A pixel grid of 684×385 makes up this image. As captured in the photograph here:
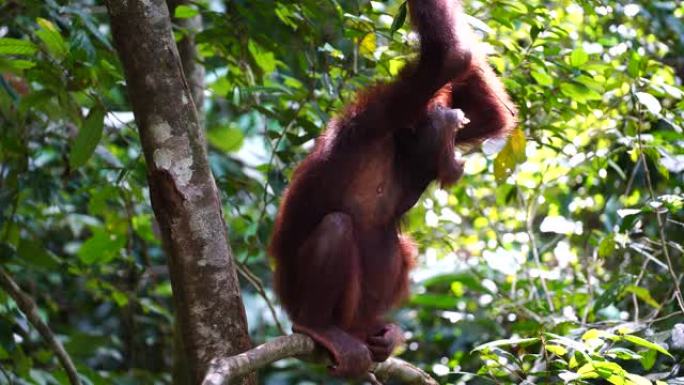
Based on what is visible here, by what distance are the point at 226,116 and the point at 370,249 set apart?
180 inches

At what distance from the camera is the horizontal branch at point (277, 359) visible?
2473mm

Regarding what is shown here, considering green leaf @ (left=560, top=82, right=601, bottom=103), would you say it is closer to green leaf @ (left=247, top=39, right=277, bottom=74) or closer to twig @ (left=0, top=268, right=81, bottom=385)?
green leaf @ (left=247, top=39, right=277, bottom=74)

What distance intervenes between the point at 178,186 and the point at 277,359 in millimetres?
618

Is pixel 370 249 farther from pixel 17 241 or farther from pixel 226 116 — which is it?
pixel 226 116

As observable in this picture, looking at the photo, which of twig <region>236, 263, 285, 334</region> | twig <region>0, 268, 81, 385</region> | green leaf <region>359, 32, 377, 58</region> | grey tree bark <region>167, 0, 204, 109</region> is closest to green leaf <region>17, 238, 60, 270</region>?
twig <region>0, 268, 81, 385</region>

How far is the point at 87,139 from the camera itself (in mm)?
4051

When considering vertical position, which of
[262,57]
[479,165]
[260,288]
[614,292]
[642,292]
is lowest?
[642,292]

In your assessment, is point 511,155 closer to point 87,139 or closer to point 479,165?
point 479,165

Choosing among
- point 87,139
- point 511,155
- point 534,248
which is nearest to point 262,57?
point 87,139

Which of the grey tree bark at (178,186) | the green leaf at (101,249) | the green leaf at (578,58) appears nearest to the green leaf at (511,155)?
the green leaf at (578,58)

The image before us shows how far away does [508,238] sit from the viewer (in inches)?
219

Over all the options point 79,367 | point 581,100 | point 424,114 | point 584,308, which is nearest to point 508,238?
point 584,308

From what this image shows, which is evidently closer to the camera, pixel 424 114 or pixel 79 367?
pixel 424 114

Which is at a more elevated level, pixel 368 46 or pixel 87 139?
pixel 87 139
